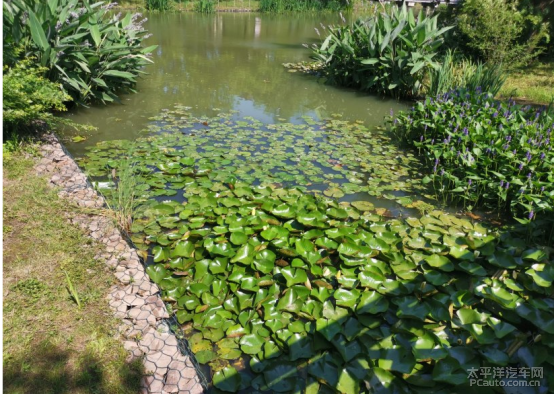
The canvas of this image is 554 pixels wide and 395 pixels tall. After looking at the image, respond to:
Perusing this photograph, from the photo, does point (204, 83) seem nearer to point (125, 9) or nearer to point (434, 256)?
point (434, 256)

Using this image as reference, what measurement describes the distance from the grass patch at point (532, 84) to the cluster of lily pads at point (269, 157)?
3.12m

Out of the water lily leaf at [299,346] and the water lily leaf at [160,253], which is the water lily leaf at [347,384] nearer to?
the water lily leaf at [299,346]

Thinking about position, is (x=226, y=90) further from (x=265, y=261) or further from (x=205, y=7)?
(x=205, y=7)

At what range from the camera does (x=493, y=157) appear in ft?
12.1

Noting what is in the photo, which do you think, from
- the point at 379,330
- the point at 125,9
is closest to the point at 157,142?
the point at 379,330

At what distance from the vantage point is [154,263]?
8.73ft

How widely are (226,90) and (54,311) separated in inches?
215

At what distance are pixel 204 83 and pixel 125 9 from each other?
13338mm

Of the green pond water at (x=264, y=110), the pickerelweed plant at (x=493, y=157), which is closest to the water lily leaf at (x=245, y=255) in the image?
the green pond water at (x=264, y=110)

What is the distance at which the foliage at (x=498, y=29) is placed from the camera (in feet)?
25.0

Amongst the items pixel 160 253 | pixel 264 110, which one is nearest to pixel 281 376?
pixel 160 253

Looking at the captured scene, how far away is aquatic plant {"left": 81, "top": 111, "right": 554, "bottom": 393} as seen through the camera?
192 centimetres

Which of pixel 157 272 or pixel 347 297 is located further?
pixel 157 272

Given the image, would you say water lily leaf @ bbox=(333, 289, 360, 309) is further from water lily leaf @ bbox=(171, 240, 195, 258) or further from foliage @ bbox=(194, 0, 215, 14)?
foliage @ bbox=(194, 0, 215, 14)
